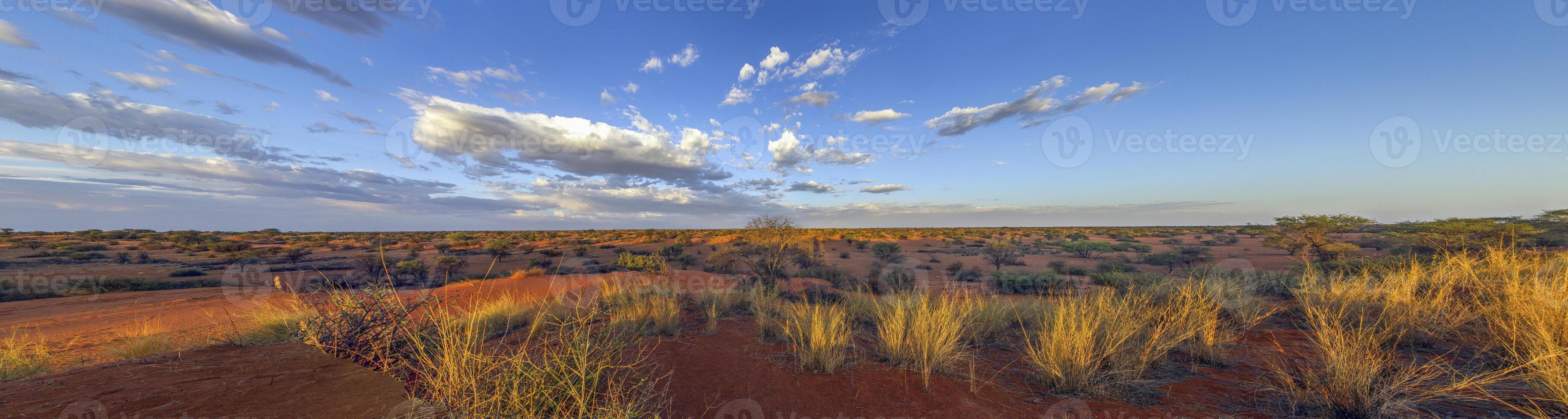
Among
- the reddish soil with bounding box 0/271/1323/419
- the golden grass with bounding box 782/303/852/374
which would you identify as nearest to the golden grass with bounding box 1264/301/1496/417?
the reddish soil with bounding box 0/271/1323/419

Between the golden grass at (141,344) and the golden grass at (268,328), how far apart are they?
43cm

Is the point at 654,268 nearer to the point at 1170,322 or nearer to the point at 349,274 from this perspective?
the point at 349,274

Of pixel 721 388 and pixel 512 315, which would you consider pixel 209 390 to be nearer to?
pixel 721 388

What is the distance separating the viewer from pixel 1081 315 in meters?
4.32

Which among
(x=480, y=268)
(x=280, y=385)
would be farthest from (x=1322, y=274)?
(x=480, y=268)

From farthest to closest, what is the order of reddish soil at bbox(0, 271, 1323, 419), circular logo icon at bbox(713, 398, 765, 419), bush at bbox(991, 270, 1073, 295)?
bush at bbox(991, 270, 1073, 295)
circular logo icon at bbox(713, 398, 765, 419)
reddish soil at bbox(0, 271, 1323, 419)

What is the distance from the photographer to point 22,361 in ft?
15.4

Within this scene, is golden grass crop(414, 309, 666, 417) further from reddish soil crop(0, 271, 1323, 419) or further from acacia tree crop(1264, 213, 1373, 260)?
acacia tree crop(1264, 213, 1373, 260)

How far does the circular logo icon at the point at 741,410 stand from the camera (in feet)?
12.5

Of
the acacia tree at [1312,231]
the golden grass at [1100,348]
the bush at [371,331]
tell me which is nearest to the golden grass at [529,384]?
the bush at [371,331]

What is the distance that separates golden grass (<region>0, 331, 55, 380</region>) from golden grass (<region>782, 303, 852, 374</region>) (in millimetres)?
7371

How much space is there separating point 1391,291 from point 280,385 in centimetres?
1215

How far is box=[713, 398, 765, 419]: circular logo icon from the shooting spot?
3795mm

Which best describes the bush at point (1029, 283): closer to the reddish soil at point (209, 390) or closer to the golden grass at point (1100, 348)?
the golden grass at point (1100, 348)
